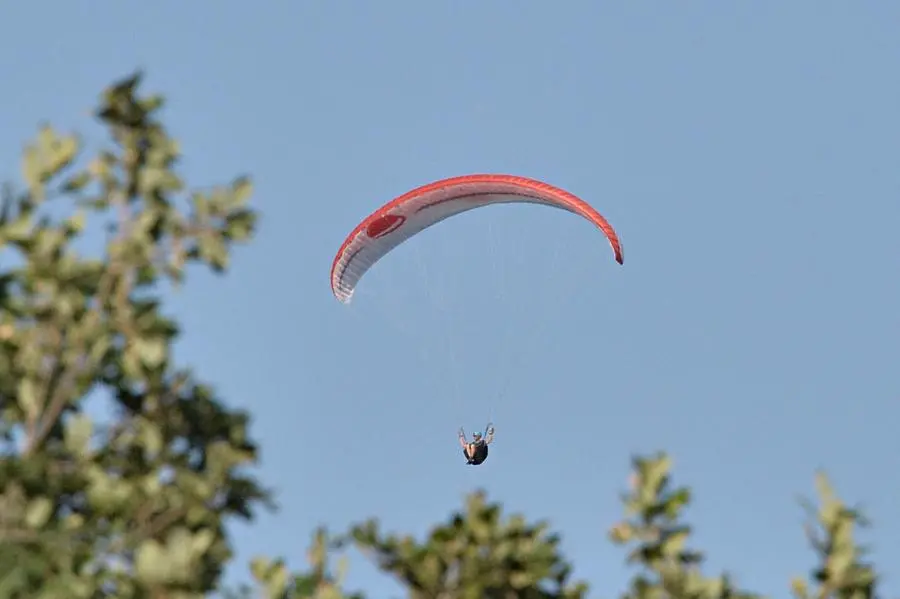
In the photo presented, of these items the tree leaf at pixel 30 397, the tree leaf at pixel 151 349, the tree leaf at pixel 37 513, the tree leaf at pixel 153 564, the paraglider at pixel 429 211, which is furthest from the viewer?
the paraglider at pixel 429 211

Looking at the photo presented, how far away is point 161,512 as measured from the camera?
11172 mm

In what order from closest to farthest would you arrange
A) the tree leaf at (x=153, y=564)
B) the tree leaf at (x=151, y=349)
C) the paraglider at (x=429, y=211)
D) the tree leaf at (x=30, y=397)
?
the tree leaf at (x=153, y=564) < the tree leaf at (x=30, y=397) < the tree leaf at (x=151, y=349) < the paraglider at (x=429, y=211)

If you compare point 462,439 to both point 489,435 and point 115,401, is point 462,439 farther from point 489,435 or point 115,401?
point 115,401

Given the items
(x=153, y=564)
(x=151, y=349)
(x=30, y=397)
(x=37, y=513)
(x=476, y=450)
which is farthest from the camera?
(x=476, y=450)

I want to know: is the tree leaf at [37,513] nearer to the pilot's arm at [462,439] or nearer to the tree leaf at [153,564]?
the tree leaf at [153,564]

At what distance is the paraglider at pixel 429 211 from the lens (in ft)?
144

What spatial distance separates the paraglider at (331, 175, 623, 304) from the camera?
4394 centimetres

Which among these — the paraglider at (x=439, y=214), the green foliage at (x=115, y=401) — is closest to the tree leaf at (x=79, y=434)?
the green foliage at (x=115, y=401)

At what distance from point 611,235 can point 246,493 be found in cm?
3216

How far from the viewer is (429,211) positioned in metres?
46.9

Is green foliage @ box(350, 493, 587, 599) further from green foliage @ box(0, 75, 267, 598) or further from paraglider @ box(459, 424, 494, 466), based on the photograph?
paraglider @ box(459, 424, 494, 466)

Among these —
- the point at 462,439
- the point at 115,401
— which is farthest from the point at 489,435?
the point at 115,401

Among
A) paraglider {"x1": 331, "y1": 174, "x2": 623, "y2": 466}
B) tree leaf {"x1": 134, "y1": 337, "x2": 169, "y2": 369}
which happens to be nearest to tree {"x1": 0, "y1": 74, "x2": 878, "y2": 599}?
tree leaf {"x1": 134, "y1": 337, "x2": 169, "y2": 369}

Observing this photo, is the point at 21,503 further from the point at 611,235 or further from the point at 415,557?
the point at 611,235
